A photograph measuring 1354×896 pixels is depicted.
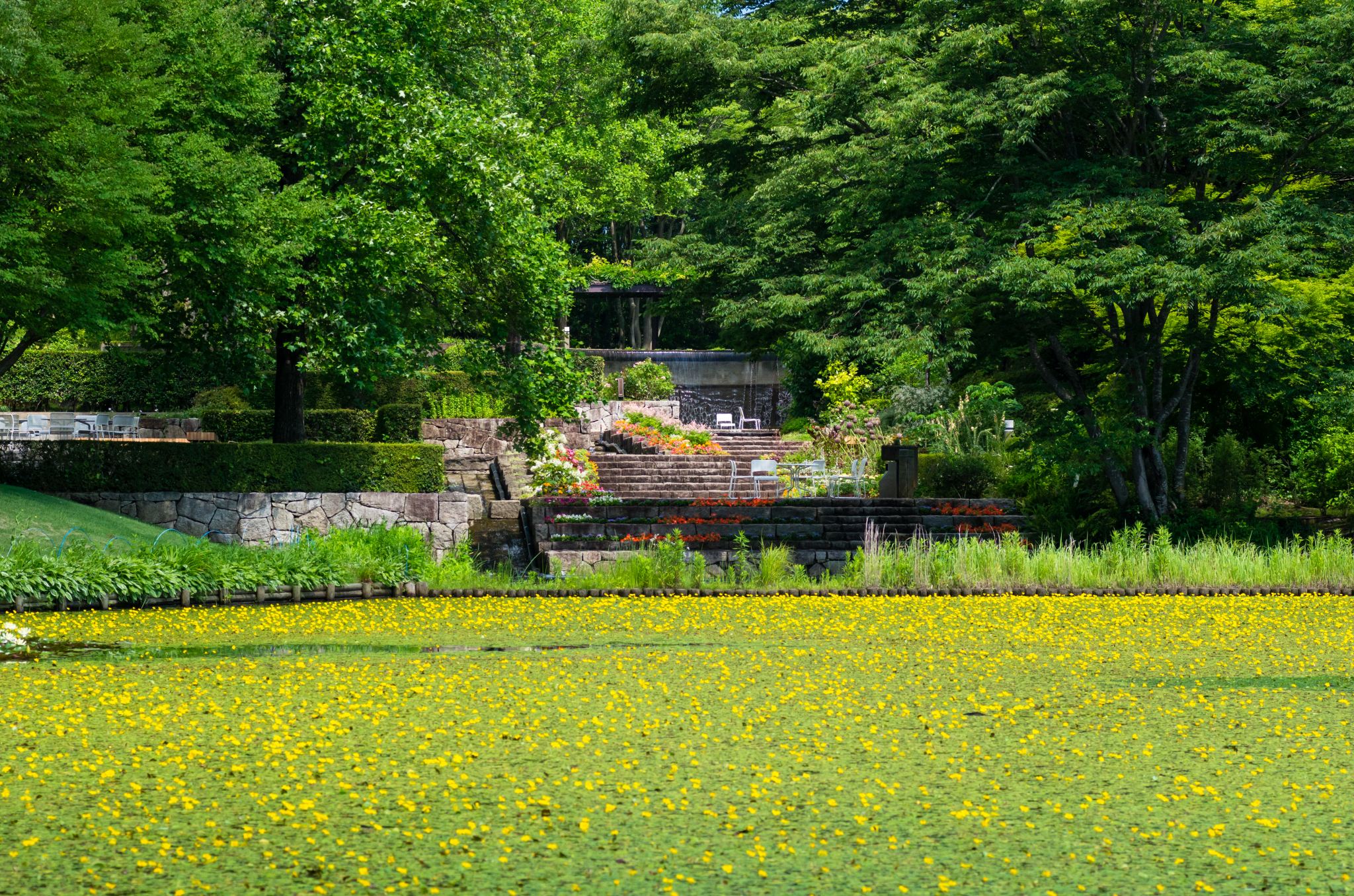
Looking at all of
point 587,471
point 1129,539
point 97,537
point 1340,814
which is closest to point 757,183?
point 587,471

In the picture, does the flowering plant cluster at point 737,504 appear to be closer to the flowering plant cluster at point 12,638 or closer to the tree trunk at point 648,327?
the flowering plant cluster at point 12,638

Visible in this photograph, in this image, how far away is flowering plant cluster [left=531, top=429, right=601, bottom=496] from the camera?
25.7 meters

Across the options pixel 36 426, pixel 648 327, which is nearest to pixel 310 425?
pixel 36 426

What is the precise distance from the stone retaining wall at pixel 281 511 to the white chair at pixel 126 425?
390 inches

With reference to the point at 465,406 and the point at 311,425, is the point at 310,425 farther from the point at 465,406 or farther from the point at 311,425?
the point at 465,406

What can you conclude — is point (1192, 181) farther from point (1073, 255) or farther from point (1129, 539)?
point (1129, 539)

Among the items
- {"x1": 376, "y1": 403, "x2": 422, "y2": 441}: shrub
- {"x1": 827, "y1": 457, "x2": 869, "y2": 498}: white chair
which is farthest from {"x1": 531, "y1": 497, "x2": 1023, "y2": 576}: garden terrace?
{"x1": 376, "y1": 403, "x2": 422, "y2": 441}: shrub

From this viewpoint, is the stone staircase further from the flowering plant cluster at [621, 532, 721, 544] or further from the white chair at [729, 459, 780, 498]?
the flowering plant cluster at [621, 532, 721, 544]

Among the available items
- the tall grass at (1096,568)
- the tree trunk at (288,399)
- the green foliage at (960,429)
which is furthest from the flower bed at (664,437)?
the tall grass at (1096,568)

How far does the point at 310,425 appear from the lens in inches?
1145

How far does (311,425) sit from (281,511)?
7280 millimetres

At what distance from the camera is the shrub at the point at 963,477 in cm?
2638

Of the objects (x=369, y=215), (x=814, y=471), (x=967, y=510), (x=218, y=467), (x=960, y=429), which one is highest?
(x=369, y=215)

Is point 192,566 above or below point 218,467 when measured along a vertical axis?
below
